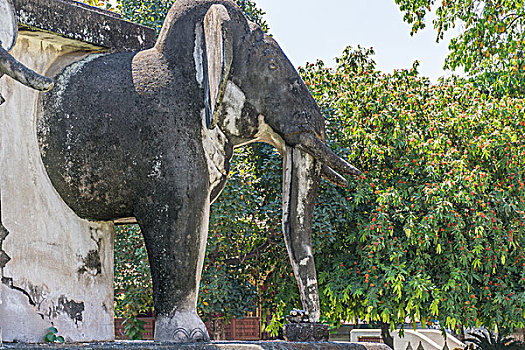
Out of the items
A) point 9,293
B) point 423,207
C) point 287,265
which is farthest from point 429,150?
point 9,293

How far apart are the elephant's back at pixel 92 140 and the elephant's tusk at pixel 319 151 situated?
34.8 inches

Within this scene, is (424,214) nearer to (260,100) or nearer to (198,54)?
(260,100)

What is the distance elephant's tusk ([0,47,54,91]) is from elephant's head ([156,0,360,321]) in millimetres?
899

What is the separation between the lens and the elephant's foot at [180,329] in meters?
3.15

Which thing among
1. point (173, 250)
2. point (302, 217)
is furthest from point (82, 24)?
point (302, 217)

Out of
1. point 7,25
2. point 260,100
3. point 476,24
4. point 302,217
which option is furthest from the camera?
point 476,24

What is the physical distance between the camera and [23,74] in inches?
101

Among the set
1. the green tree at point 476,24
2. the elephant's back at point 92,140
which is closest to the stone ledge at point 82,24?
the elephant's back at point 92,140

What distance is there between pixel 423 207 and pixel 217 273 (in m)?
3.56

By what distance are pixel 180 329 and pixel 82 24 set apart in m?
1.53

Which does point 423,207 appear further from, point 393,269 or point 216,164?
point 216,164

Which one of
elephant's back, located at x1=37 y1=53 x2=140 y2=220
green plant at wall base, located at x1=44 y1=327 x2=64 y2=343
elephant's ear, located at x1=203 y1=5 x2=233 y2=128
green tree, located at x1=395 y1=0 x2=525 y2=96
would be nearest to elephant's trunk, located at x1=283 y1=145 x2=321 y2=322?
elephant's ear, located at x1=203 y1=5 x2=233 y2=128

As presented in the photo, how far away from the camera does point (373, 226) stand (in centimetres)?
1177

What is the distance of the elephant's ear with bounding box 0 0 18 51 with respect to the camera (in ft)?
9.70
